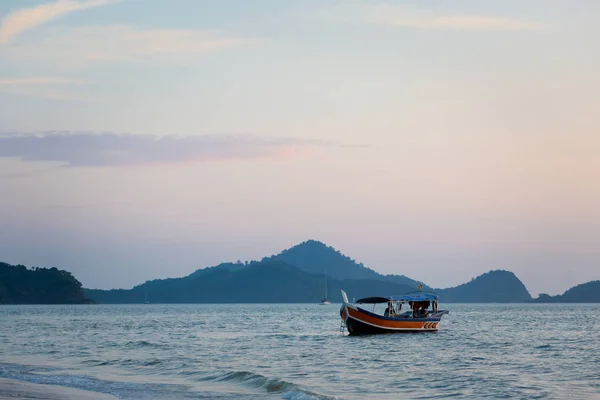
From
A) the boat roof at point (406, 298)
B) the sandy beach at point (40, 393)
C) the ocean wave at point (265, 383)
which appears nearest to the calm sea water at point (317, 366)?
the ocean wave at point (265, 383)

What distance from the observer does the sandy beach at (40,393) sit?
2703 centimetres

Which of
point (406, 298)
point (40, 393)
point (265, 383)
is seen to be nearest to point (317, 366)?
point (265, 383)

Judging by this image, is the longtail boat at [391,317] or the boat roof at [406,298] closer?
the longtail boat at [391,317]

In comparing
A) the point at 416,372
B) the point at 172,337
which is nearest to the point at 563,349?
the point at 416,372

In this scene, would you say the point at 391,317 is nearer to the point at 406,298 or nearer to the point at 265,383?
the point at 406,298

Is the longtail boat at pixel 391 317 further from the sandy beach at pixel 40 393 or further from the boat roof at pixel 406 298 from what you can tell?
the sandy beach at pixel 40 393

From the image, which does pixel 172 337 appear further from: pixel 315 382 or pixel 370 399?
pixel 370 399

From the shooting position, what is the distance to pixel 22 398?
86.5 ft

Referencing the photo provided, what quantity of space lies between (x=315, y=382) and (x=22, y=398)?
40.7ft

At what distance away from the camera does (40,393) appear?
2848cm

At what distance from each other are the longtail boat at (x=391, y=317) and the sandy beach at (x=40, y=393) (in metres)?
29.3

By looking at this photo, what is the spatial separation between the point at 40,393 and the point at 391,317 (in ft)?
116

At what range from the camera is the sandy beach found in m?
27.0

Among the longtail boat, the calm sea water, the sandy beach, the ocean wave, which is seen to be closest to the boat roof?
the longtail boat
